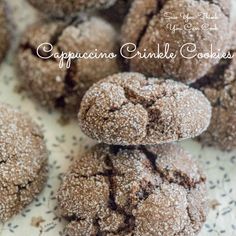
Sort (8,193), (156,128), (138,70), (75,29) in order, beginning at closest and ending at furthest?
1. (156,128)
2. (8,193)
3. (138,70)
4. (75,29)

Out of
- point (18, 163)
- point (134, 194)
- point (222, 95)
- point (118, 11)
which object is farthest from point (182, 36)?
point (18, 163)

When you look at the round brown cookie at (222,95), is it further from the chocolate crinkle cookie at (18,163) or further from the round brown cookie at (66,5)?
the chocolate crinkle cookie at (18,163)

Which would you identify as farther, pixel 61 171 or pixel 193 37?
pixel 61 171

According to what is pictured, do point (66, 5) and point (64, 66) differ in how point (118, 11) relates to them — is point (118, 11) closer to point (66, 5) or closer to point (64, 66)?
point (66, 5)

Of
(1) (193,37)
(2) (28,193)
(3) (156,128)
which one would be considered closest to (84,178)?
(2) (28,193)

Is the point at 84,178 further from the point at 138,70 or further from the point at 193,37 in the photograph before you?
the point at 193,37

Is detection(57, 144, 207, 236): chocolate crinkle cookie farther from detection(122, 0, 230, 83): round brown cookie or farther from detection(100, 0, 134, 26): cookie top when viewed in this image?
detection(100, 0, 134, 26): cookie top

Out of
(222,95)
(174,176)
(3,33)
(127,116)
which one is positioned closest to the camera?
(127,116)
